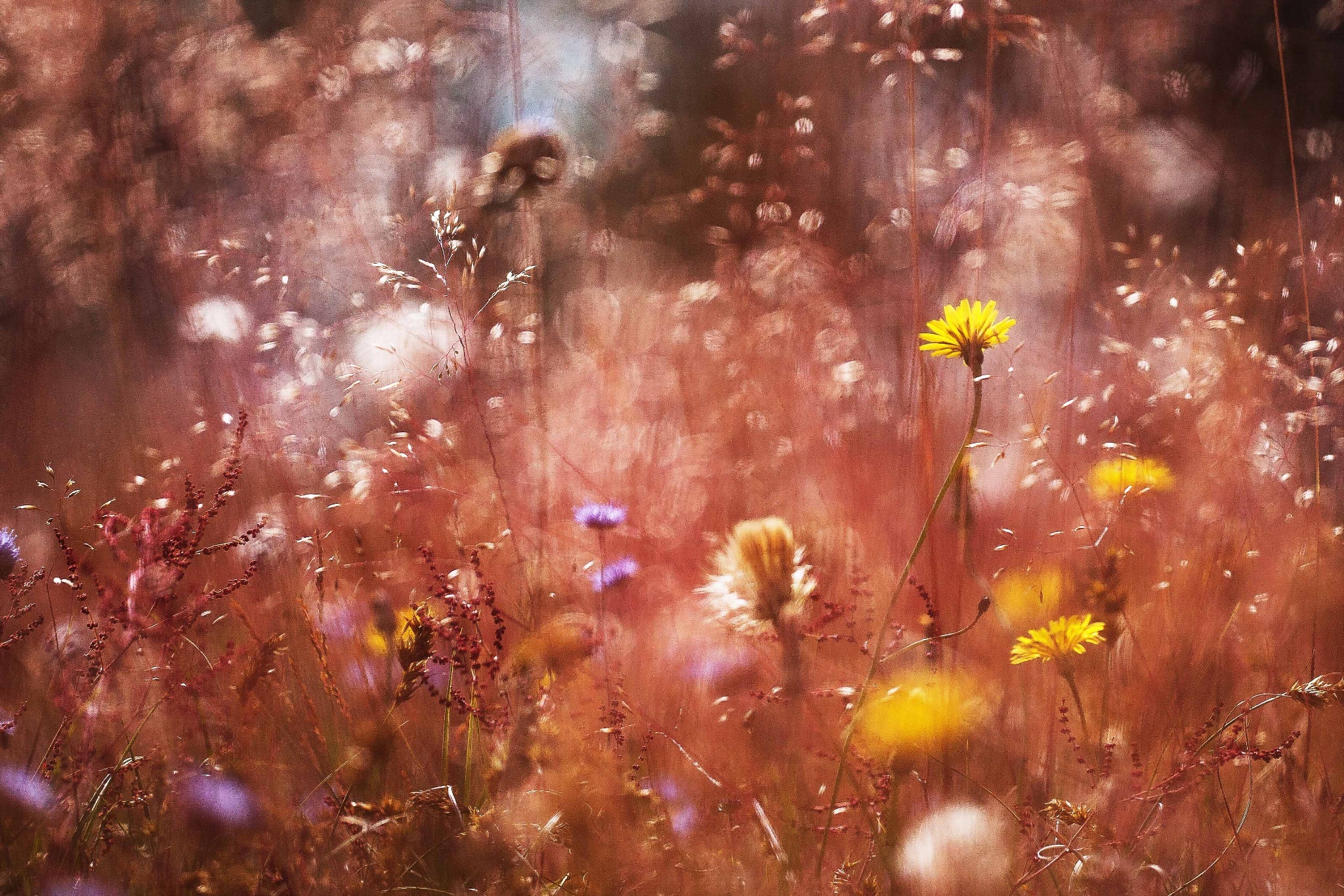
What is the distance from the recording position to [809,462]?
1348mm

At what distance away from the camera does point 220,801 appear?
68cm

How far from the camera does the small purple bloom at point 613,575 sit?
3.31 ft

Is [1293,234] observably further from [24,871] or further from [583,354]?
[24,871]

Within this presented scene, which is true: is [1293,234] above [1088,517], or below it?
above

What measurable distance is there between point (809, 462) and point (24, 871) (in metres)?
1.09

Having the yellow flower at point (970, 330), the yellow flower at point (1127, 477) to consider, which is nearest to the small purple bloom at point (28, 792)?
the yellow flower at point (970, 330)

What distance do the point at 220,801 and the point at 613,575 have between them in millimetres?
480

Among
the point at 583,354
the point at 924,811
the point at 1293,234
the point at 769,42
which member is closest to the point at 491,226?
the point at 583,354

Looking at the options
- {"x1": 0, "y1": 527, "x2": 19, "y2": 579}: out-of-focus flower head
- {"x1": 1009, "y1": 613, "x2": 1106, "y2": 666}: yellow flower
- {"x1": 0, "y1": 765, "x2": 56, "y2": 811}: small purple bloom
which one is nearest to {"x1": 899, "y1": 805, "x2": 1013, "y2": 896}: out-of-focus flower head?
{"x1": 1009, "y1": 613, "x2": 1106, "y2": 666}: yellow flower

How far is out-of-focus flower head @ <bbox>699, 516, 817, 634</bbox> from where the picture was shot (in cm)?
63

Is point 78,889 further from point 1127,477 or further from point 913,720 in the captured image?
point 1127,477

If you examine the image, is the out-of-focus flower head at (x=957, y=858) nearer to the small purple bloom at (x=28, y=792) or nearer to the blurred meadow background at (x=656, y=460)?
the blurred meadow background at (x=656, y=460)

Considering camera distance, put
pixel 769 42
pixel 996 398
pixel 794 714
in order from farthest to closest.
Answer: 1. pixel 996 398
2. pixel 769 42
3. pixel 794 714

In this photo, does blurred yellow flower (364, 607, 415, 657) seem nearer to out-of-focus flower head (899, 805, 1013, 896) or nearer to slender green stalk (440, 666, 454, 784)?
slender green stalk (440, 666, 454, 784)
